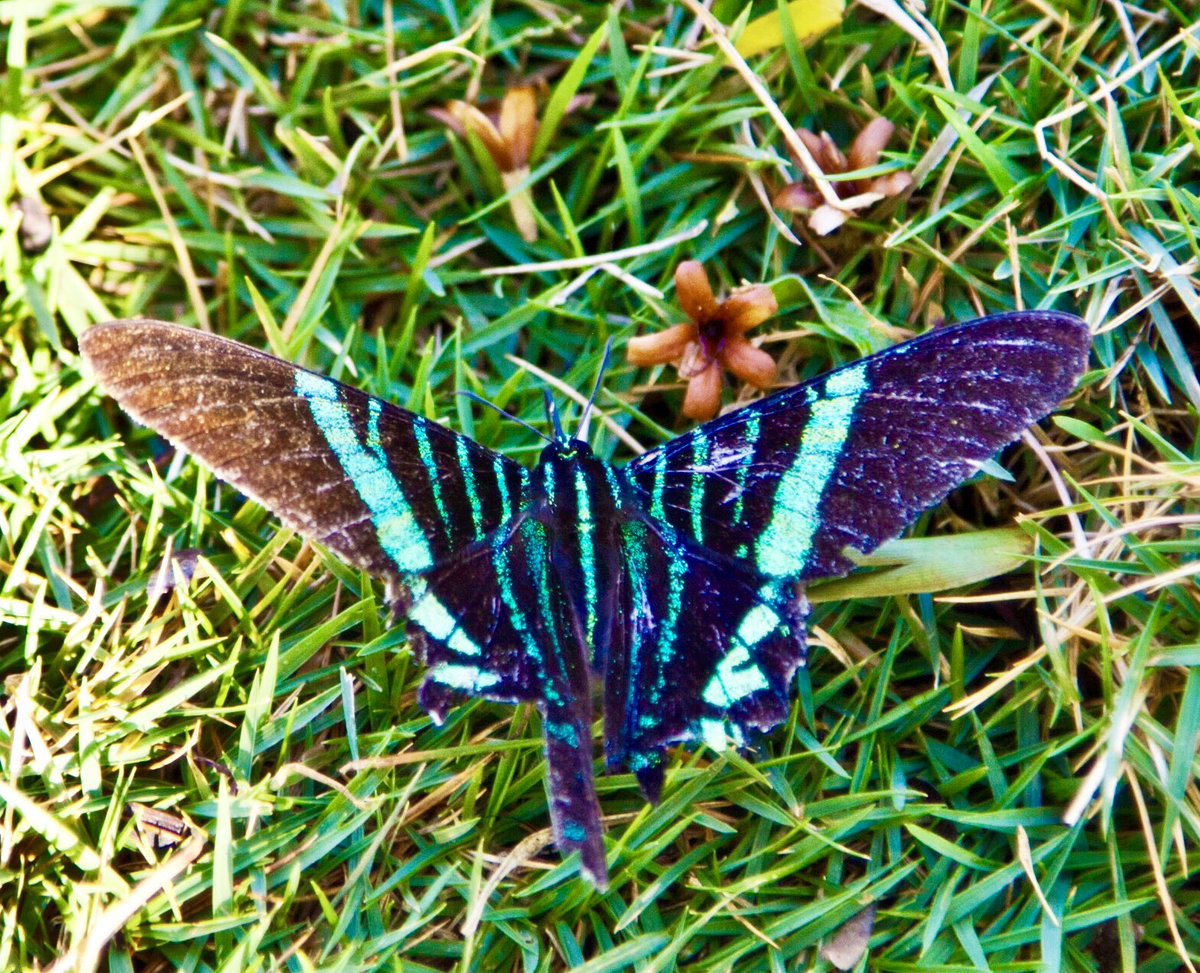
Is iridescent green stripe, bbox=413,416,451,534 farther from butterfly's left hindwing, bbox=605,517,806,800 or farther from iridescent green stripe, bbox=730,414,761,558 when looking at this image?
iridescent green stripe, bbox=730,414,761,558

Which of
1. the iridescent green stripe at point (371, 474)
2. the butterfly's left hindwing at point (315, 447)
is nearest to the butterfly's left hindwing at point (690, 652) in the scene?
the butterfly's left hindwing at point (315, 447)

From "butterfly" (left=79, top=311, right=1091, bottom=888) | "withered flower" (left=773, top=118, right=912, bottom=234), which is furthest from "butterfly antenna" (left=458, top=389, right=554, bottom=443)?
"withered flower" (left=773, top=118, right=912, bottom=234)

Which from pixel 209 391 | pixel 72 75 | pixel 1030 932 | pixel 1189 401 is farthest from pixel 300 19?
pixel 1030 932

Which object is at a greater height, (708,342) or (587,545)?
(708,342)

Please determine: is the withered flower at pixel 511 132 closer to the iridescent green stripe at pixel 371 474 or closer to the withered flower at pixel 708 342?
the withered flower at pixel 708 342

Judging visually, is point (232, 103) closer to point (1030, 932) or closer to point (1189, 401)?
point (1189, 401)

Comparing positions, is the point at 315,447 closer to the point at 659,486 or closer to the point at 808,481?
the point at 659,486

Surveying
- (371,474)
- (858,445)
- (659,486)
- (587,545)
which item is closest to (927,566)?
(858,445)
